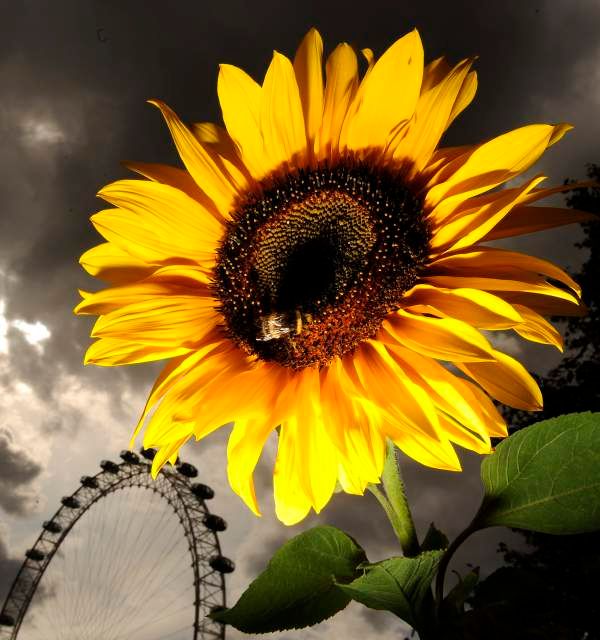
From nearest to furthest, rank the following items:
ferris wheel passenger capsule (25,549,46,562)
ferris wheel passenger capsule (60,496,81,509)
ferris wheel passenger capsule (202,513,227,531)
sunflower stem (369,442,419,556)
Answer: sunflower stem (369,442,419,556) < ferris wheel passenger capsule (202,513,227,531) < ferris wheel passenger capsule (60,496,81,509) < ferris wheel passenger capsule (25,549,46,562)

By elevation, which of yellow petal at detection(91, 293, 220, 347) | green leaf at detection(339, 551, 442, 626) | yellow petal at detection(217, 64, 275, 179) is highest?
yellow petal at detection(217, 64, 275, 179)

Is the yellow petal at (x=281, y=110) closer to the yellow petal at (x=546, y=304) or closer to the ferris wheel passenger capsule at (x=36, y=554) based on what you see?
the yellow petal at (x=546, y=304)

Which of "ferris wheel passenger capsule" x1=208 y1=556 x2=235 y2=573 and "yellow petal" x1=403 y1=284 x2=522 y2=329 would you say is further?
"ferris wheel passenger capsule" x1=208 y1=556 x2=235 y2=573

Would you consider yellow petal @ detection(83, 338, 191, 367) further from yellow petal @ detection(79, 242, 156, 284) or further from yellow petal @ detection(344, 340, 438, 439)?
yellow petal @ detection(344, 340, 438, 439)

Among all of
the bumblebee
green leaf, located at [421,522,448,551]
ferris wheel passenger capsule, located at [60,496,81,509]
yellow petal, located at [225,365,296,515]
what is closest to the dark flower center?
the bumblebee

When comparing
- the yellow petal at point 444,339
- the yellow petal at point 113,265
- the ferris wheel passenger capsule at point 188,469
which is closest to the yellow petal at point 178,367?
the yellow petal at point 113,265

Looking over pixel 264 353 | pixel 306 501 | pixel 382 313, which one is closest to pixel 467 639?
pixel 306 501

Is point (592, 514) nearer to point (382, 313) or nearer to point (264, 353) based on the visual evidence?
point (382, 313)

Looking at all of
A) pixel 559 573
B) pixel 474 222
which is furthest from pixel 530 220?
pixel 559 573
